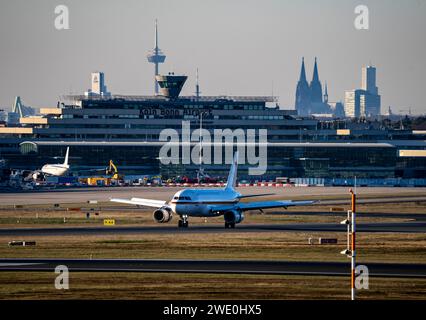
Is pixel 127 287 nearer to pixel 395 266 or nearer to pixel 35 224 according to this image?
pixel 395 266

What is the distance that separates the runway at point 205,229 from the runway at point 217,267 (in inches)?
879

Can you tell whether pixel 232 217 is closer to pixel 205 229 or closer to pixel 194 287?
pixel 205 229

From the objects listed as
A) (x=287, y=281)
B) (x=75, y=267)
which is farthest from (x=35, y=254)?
(x=287, y=281)

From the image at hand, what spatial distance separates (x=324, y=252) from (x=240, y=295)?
24134mm

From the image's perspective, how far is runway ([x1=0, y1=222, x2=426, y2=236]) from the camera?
100 meters

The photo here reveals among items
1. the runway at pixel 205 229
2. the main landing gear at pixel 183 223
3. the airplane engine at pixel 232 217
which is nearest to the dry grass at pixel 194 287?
the runway at pixel 205 229

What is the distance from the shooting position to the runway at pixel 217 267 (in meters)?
71.5

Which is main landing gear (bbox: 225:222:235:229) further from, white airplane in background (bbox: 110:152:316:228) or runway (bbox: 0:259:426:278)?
runway (bbox: 0:259:426:278)

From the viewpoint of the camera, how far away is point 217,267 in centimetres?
7388

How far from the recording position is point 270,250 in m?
84.9

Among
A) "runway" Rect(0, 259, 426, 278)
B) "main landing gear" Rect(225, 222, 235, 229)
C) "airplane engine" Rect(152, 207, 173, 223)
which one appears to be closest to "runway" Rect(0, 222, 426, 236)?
"main landing gear" Rect(225, 222, 235, 229)

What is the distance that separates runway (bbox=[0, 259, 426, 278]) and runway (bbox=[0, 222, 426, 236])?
22.3m
